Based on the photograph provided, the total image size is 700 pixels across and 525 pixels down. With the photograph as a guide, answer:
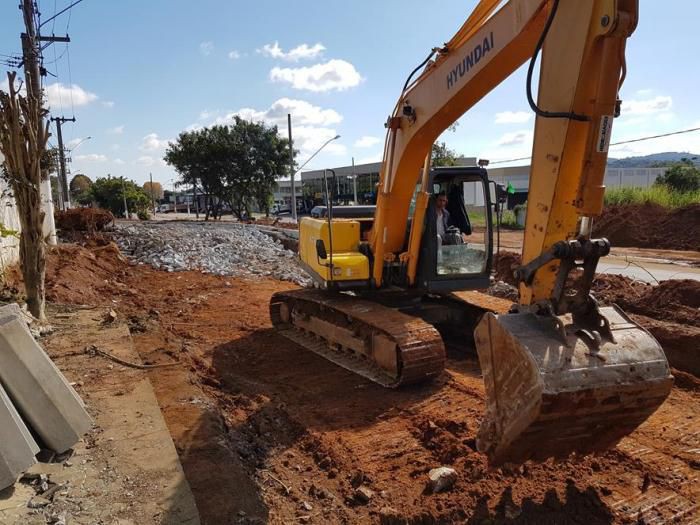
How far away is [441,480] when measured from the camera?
3.66 meters

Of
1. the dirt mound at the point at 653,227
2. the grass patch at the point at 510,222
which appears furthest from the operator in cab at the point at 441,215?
the grass patch at the point at 510,222

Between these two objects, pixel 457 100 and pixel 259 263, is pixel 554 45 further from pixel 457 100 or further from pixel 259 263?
pixel 259 263

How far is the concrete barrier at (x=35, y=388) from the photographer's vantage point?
3586mm

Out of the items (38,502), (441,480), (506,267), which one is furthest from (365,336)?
(506,267)

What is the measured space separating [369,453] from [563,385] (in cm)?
200

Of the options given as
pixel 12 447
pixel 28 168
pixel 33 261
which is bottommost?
pixel 12 447

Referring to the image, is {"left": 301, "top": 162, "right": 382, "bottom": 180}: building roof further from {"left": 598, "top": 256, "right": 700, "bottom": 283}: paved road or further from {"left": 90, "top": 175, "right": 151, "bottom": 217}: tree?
{"left": 598, "top": 256, "right": 700, "bottom": 283}: paved road

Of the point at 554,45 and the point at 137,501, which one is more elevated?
the point at 554,45

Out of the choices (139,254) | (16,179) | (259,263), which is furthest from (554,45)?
(139,254)

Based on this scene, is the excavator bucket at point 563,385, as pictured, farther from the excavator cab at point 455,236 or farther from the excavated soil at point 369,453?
the excavator cab at point 455,236

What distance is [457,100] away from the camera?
4.71 meters

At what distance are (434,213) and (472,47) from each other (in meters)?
2.25

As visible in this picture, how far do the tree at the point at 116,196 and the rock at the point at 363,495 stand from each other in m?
45.2

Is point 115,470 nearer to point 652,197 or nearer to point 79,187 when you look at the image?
point 652,197
